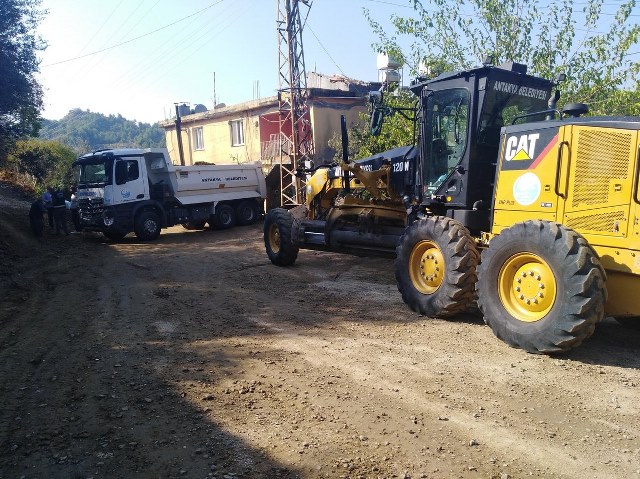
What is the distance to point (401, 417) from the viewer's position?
12.7 feet

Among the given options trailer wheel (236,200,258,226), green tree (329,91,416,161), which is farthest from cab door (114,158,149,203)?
green tree (329,91,416,161)

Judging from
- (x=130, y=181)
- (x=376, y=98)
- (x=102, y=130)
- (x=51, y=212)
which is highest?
(x=102, y=130)

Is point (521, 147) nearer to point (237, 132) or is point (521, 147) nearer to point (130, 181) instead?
point (130, 181)

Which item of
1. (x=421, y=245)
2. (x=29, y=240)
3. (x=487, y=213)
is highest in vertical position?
(x=487, y=213)

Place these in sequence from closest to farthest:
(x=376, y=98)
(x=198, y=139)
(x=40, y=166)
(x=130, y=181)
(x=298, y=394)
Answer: (x=298, y=394), (x=376, y=98), (x=130, y=181), (x=40, y=166), (x=198, y=139)

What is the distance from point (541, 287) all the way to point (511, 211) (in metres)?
1.13

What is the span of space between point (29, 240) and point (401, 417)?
1455 cm

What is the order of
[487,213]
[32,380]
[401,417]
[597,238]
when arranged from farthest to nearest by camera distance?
1. [487,213]
2. [597,238]
3. [32,380]
4. [401,417]

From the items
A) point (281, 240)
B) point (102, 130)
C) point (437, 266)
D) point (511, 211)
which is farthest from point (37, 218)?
point (102, 130)

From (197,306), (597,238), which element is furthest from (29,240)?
(597,238)

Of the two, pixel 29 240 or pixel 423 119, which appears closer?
pixel 423 119

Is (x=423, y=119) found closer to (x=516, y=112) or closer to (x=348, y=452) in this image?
(x=516, y=112)

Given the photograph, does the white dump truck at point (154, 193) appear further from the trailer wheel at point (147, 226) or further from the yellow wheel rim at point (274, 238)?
the yellow wheel rim at point (274, 238)

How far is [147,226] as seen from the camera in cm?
Answer: 1588
